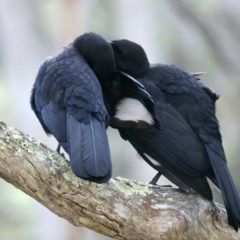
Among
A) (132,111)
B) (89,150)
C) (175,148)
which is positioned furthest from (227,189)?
(89,150)

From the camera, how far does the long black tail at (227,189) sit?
3.90 meters

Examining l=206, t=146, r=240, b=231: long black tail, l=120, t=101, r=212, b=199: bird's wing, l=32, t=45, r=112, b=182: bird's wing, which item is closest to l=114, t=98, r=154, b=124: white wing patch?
l=120, t=101, r=212, b=199: bird's wing

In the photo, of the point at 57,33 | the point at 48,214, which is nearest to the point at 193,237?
the point at 48,214

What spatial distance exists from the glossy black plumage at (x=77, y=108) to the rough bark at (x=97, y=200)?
8.0 inches

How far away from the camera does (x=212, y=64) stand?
1055 centimetres

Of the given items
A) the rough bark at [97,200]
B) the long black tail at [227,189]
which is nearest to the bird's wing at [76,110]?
the rough bark at [97,200]

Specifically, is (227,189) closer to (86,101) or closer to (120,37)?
(86,101)

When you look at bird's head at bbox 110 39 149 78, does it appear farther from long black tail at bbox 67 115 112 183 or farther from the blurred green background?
the blurred green background

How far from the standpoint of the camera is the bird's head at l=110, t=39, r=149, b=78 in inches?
202

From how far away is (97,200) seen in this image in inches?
142

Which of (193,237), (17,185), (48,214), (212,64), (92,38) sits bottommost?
(48,214)

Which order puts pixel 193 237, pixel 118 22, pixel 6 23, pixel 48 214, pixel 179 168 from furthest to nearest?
pixel 118 22
pixel 6 23
pixel 48 214
pixel 179 168
pixel 193 237

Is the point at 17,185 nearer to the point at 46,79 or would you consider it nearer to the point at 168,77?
the point at 46,79

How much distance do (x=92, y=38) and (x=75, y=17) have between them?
17.8ft
